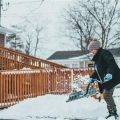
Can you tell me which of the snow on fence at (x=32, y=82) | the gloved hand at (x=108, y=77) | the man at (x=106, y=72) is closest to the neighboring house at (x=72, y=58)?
the snow on fence at (x=32, y=82)

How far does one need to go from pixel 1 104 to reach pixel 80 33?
158ft

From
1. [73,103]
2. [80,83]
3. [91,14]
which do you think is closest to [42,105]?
[73,103]

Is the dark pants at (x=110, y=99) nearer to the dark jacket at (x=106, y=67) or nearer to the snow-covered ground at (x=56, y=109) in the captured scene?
the dark jacket at (x=106, y=67)

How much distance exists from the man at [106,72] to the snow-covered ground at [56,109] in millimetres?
1030

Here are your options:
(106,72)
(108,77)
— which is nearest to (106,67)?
(106,72)

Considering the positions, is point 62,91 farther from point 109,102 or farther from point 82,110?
point 109,102

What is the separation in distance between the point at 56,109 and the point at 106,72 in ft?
9.69

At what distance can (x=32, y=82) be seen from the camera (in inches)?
679

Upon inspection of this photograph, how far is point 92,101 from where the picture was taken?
13.2 m

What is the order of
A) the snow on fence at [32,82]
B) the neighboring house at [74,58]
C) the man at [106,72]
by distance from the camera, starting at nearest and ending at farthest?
the man at [106,72] < the snow on fence at [32,82] < the neighboring house at [74,58]

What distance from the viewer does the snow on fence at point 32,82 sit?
54.4ft

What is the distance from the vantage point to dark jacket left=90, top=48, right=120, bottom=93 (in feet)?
32.9

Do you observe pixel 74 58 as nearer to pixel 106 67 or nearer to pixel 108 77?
pixel 106 67

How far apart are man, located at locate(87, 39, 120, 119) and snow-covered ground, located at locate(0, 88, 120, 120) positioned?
1030 mm
